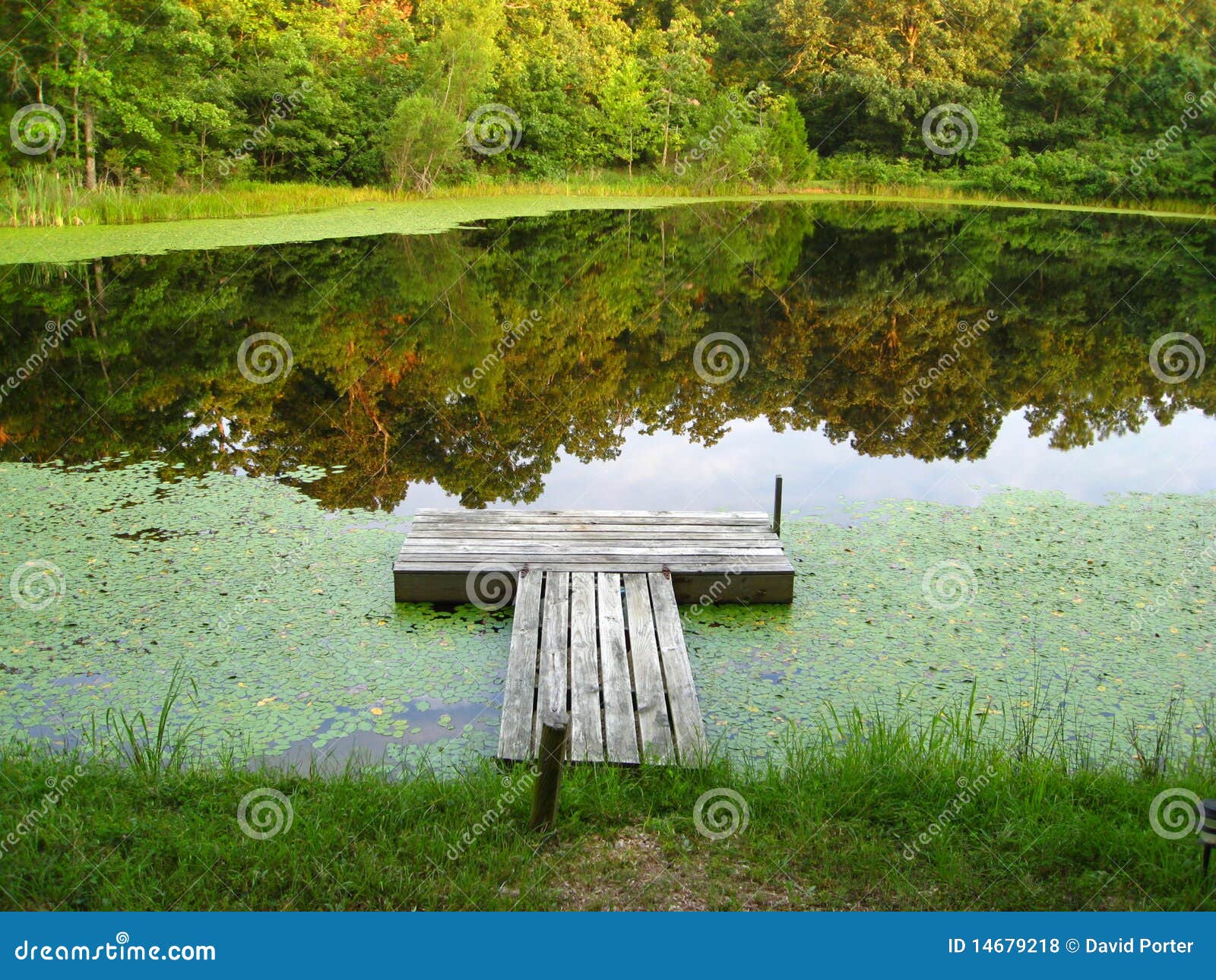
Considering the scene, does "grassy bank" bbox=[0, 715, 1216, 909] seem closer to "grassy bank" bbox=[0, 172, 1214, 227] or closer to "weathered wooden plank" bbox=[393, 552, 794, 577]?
"weathered wooden plank" bbox=[393, 552, 794, 577]

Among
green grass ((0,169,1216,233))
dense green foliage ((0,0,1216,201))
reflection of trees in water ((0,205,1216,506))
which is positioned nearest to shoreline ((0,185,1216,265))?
green grass ((0,169,1216,233))

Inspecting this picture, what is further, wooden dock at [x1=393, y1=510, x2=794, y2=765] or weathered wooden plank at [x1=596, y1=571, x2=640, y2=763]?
wooden dock at [x1=393, y1=510, x2=794, y2=765]

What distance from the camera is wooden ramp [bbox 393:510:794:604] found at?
14.8ft

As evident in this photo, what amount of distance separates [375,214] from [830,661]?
16750mm

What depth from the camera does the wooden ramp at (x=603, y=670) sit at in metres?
3.16

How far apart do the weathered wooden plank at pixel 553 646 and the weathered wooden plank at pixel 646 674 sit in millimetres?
261

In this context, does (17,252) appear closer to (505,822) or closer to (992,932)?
(505,822)

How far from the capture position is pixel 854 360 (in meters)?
9.43

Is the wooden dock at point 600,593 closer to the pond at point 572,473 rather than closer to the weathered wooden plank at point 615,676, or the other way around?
the weathered wooden plank at point 615,676

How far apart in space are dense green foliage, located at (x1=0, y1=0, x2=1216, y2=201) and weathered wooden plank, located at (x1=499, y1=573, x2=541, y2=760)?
57.9 ft

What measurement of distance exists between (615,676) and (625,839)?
3.12 ft

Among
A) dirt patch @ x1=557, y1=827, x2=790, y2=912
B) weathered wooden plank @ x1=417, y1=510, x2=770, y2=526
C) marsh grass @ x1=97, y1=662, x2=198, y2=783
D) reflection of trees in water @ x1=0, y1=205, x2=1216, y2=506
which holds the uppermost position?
reflection of trees in water @ x1=0, y1=205, x2=1216, y2=506

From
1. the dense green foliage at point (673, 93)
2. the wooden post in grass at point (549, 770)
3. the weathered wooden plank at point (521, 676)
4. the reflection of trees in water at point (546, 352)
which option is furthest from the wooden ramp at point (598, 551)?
the dense green foliage at point (673, 93)

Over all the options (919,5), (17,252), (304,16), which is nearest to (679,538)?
(17,252)
